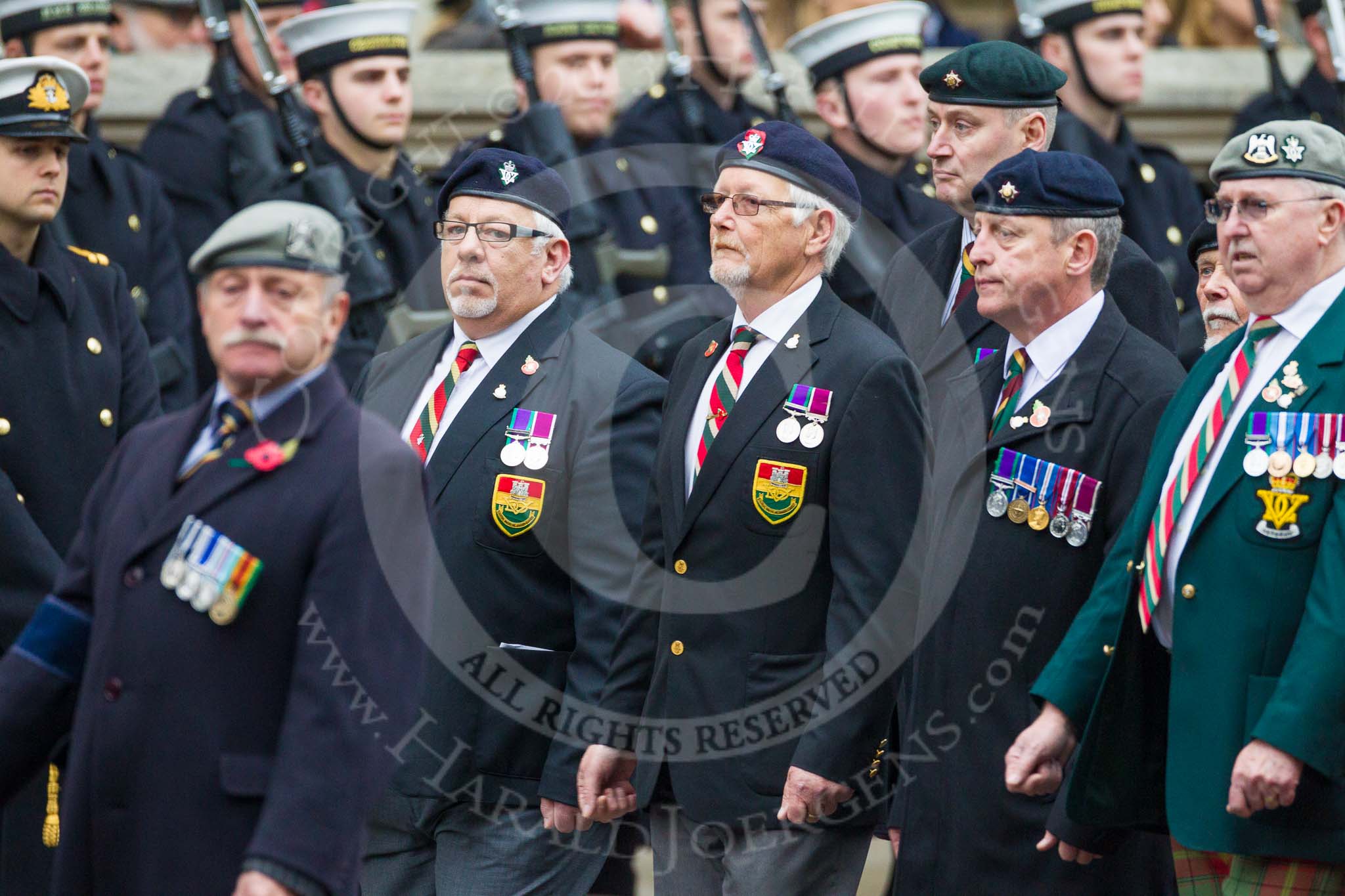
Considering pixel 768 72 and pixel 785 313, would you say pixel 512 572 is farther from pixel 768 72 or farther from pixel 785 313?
pixel 768 72

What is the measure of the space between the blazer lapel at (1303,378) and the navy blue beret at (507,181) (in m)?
1.76

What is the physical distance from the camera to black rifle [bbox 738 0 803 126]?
26.4 feet

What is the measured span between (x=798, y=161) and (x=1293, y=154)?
1131 millimetres

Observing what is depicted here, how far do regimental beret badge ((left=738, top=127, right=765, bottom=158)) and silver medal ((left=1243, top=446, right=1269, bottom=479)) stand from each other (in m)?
1.36

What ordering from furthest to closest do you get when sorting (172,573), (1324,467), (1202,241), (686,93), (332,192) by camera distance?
(686,93) → (332,192) → (1202,241) → (1324,467) → (172,573)

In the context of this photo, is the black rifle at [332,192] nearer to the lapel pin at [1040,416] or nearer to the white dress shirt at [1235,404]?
the lapel pin at [1040,416]

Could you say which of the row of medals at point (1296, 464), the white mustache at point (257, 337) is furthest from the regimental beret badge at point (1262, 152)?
the white mustache at point (257, 337)

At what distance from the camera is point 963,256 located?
5.30 metres

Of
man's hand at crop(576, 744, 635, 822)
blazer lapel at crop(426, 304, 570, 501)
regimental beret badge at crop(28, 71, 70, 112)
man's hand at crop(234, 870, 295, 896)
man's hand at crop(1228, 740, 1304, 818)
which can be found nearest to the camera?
man's hand at crop(234, 870, 295, 896)

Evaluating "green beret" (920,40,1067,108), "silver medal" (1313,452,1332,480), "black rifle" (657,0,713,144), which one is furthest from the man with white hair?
"black rifle" (657,0,713,144)

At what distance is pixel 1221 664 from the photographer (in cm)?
395

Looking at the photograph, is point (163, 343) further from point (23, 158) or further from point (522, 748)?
point (522, 748)

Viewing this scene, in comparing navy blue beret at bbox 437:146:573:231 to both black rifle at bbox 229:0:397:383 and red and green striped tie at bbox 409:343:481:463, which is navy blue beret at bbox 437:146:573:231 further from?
black rifle at bbox 229:0:397:383

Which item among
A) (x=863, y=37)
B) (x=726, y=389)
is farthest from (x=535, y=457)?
(x=863, y=37)
